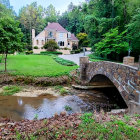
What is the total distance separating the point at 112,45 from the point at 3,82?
46.3ft

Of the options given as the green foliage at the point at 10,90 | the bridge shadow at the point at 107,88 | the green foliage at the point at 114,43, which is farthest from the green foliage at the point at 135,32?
the green foliage at the point at 10,90

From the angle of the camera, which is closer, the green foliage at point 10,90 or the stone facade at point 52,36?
the green foliage at point 10,90

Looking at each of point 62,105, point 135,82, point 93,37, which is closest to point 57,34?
point 93,37

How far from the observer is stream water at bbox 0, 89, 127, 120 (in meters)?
6.62

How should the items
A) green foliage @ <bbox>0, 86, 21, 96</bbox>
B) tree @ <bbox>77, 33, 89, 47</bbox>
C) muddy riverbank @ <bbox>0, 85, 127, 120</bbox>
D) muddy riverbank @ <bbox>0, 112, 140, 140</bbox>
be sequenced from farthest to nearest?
tree @ <bbox>77, 33, 89, 47</bbox>, green foliage @ <bbox>0, 86, 21, 96</bbox>, muddy riverbank @ <bbox>0, 85, 127, 120</bbox>, muddy riverbank @ <bbox>0, 112, 140, 140</bbox>

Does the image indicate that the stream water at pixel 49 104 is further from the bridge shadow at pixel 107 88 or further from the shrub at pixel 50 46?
the shrub at pixel 50 46

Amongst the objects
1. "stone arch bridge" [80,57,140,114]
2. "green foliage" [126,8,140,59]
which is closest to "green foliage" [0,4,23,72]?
"stone arch bridge" [80,57,140,114]

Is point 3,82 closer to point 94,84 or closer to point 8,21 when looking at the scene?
point 8,21

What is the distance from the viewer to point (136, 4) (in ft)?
60.4

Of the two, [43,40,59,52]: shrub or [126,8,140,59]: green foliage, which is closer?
[126,8,140,59]: green foliage

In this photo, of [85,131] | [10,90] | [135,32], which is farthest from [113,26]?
[85,131]

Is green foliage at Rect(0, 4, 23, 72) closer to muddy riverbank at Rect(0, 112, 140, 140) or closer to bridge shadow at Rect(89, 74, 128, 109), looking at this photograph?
bridge shadow at Rect(89, 74, 128, 109)

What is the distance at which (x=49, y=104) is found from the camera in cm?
780

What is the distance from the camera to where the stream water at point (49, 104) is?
261 inches
